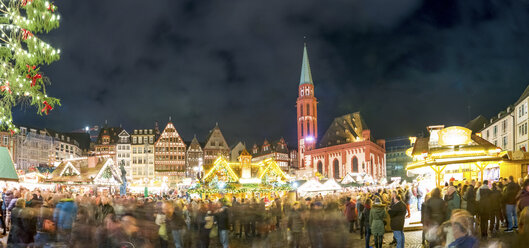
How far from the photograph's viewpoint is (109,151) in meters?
89.8

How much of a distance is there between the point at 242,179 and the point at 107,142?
72.1m

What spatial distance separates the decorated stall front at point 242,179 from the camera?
23.9 metres

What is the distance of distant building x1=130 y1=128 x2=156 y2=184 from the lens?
289 ft

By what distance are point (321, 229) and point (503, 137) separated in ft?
153

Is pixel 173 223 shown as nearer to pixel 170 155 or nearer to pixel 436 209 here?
pixel 436 209

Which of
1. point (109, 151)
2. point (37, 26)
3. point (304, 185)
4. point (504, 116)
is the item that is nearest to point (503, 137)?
point (504, 116)

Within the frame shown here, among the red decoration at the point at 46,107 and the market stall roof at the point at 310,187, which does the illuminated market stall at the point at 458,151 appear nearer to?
the market stall roof at the point at 310,187

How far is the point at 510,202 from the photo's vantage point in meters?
12.8

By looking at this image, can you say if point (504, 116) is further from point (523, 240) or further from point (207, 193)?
point (523, 240)

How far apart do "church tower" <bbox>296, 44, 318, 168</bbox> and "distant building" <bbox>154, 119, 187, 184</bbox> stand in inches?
1024

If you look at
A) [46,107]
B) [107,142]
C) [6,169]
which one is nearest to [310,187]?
[6,169]

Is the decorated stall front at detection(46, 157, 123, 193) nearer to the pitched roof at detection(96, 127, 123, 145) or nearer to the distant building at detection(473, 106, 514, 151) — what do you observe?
the distant building at detection(473, 106, 514, 151)

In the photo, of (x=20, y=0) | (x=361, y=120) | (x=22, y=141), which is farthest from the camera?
(x=361, y=120)

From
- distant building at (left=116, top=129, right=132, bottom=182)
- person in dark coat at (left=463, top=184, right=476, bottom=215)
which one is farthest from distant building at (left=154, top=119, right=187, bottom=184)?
person in dark coat at (left=463, top=184, right=476, bottom=215)
